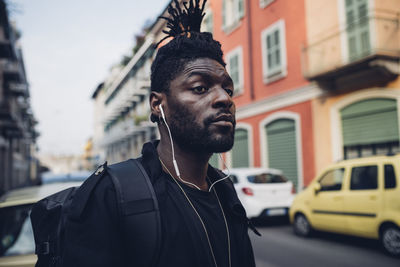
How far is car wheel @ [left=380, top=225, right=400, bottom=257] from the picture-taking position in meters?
5.77

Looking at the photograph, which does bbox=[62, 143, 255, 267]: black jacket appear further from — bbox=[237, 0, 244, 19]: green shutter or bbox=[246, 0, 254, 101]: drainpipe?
bbox=[237, 0, 244, 19]: green shutter

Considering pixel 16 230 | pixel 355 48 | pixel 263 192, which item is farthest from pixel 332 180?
pixel 16 230

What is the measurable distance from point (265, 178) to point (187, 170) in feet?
27.4

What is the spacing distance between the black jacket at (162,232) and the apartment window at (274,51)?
43.3ft

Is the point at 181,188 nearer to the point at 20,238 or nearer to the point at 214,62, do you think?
the point at 214,62

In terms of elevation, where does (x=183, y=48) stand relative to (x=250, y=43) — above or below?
below

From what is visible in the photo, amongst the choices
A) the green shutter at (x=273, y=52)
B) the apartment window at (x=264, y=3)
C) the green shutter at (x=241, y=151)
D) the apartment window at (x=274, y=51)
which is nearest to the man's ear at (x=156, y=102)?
the apartment window at (x=274, y=51)

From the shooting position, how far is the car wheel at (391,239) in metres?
5.77

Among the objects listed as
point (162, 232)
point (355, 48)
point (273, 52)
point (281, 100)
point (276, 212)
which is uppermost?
point (273, 52)

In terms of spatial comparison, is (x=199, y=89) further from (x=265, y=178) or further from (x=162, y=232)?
(x=265, y=178)

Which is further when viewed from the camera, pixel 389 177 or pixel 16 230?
pixel 389 177

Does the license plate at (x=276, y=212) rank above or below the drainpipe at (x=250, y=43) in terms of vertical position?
below

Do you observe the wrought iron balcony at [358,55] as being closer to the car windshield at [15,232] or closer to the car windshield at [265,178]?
the car windshield at [265,178]

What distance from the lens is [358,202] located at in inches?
255
